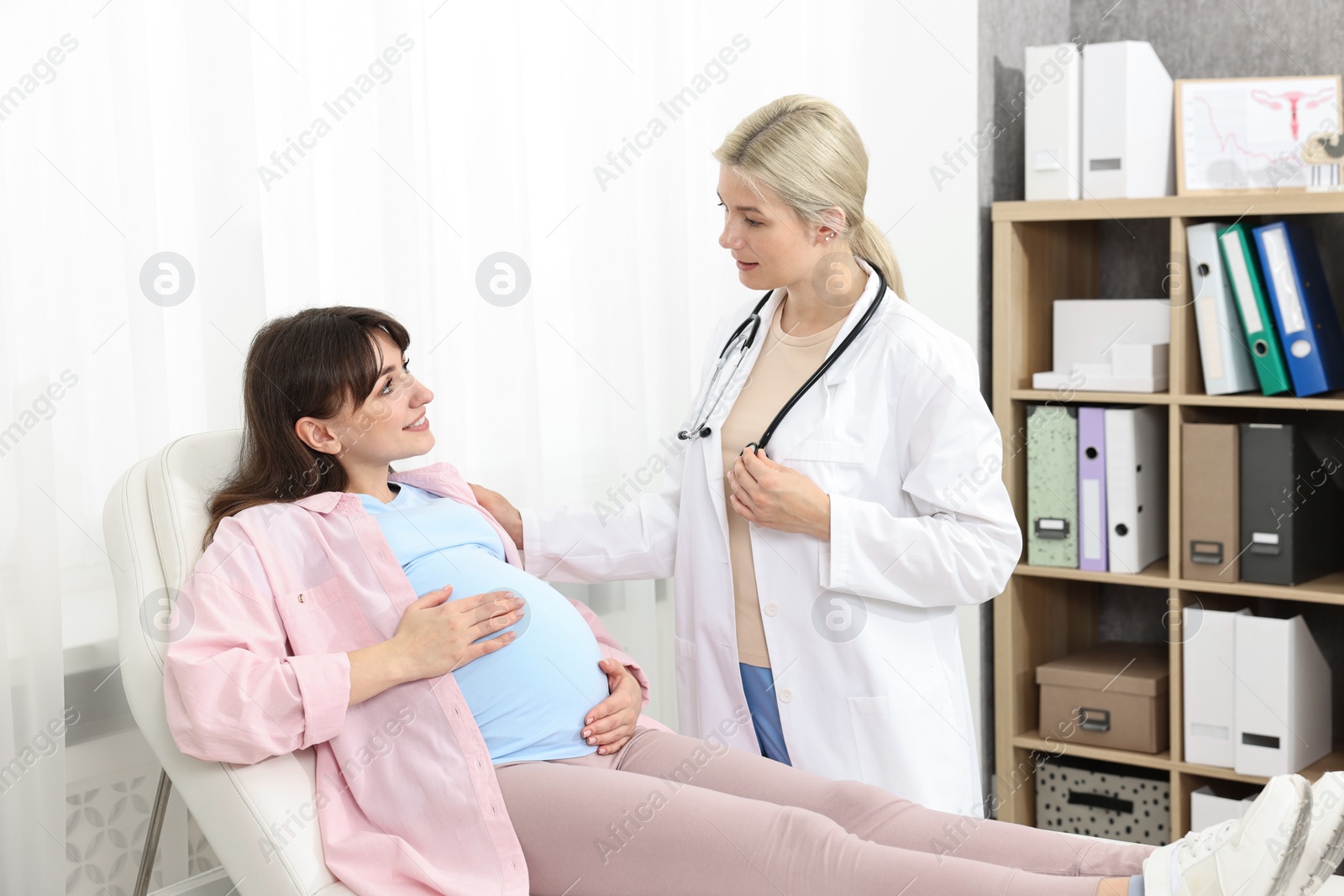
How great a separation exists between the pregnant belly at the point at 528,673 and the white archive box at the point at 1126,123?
1595 mm

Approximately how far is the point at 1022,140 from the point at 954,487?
141 cm

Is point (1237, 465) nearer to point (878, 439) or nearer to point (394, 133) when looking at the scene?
point (878, 439)

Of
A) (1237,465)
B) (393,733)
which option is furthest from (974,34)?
(393,733)

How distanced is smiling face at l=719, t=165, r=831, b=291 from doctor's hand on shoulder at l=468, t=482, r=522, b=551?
1.59 feet

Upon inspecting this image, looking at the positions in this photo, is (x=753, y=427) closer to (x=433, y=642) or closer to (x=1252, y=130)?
(x=433, y=642)

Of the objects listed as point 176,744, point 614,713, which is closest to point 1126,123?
point 614,713

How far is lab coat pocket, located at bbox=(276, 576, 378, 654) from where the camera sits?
1.41 meters

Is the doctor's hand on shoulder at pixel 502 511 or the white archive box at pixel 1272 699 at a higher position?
the doctor's hand on shoulder at pixel 502 511

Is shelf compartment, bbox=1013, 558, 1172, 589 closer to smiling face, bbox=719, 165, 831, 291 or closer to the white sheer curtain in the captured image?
the white sheer curtain

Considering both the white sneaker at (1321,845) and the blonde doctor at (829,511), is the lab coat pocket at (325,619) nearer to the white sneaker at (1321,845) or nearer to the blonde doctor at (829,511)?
the blonde doctor at (829,511)

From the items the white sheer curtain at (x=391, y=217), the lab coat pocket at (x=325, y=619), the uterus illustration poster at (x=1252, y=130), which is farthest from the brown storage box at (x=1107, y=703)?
the lab coat pocket at (x=325, y=619)

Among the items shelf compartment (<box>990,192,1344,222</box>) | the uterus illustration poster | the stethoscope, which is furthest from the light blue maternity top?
the uterus illustration poster

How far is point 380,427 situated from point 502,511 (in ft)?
0.96

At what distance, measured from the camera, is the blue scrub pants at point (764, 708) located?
5.78ft
